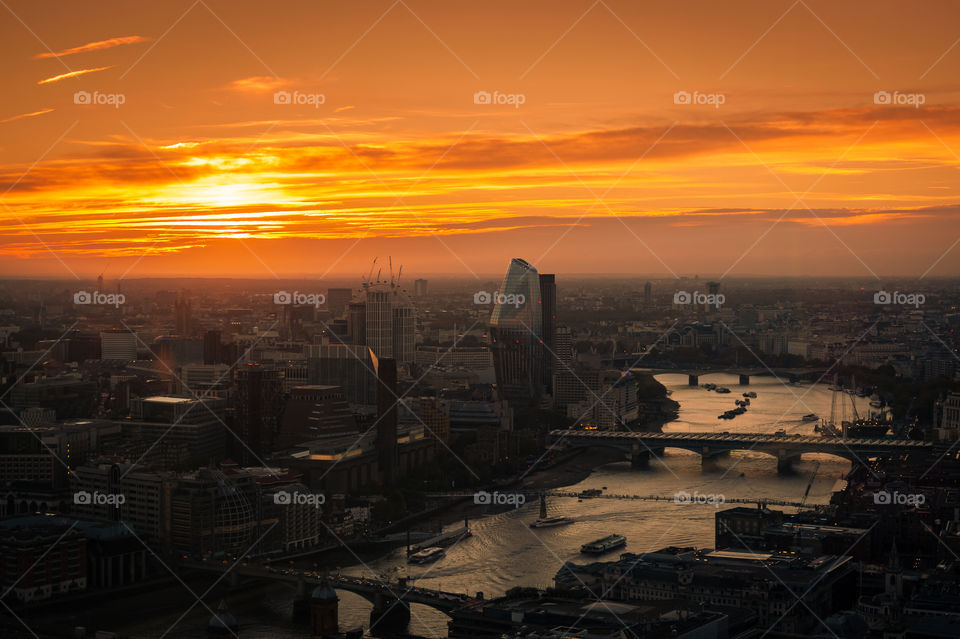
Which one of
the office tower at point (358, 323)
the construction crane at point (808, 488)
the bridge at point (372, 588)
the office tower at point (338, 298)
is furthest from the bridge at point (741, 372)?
the bridge at point (372, 588)

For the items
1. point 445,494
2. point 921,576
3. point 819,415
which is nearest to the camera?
point 921,576

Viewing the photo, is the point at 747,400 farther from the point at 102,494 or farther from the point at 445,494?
the point at 102,494

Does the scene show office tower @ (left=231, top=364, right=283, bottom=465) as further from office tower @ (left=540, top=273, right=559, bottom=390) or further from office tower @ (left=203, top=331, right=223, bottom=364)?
office tower @ (left=540, top=273, right=559, bottom=390)

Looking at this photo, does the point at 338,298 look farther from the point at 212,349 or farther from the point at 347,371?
the point at 347,371

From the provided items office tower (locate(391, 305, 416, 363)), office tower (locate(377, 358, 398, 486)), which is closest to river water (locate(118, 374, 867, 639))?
office tower (locate(377, 358, 398, 486))

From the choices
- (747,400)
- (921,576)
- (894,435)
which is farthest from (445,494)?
(747,400)

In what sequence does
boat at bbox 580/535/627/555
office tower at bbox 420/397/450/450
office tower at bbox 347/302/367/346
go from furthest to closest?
office tower at bbox 347/302/367/346
office tower at bbox 420/397/450/450
boat at bbox 580/535/627/555

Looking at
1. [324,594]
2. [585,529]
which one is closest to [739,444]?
[585,529]
